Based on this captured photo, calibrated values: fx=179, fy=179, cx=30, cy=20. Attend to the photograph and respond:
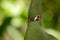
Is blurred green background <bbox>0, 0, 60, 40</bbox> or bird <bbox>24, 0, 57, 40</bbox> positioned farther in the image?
blurred green background <bbox>0, 0, 60, 40</bbox>

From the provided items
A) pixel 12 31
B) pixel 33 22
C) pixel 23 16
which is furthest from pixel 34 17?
pixel 23 16

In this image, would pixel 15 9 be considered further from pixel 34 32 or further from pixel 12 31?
pixel 34 32

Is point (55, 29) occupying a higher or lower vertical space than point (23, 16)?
lower

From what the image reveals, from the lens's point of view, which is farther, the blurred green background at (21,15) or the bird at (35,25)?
the blurred green background at (21,15)
